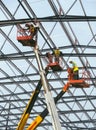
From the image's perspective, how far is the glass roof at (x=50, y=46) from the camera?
20297 millimetres

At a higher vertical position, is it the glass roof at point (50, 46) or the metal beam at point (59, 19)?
the glass roof at point (50, 46)

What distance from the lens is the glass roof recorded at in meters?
20.3

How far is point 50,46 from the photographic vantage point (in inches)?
965

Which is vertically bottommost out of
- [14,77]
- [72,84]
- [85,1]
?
[72,84]

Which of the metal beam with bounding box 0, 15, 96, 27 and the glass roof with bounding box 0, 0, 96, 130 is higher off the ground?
the glass roof with bounding box 0, 0, 96, 130

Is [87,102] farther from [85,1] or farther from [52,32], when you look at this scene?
[85,1]

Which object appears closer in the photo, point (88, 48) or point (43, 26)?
point (43, 26)

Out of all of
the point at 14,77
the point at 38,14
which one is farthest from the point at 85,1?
the point at 14,77

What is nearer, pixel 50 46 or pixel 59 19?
pixel 59 19

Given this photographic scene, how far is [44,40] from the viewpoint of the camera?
78.8 feet

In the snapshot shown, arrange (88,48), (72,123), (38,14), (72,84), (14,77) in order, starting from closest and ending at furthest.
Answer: (72,84) < (38,14) < (88,48) < (14,77) < (72,123)

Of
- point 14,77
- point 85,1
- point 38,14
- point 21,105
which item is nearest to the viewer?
point 85,1

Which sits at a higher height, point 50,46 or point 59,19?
point 50,46

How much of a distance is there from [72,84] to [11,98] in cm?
2254
